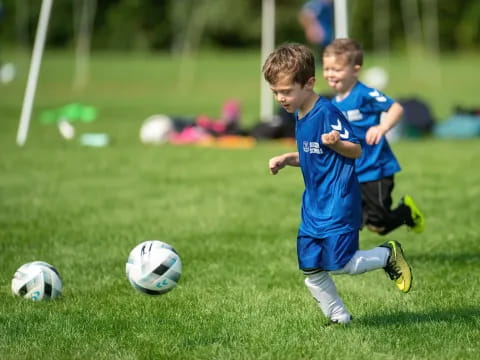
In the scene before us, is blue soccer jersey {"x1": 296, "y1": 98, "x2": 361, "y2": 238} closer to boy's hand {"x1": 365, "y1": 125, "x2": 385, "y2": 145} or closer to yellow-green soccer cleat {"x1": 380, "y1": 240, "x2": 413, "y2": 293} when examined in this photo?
yellow-green soccer cleat {"x1": 380, "y1": 240, "x2": 413, "y2": 293}

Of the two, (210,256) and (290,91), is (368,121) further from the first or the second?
(290,91)

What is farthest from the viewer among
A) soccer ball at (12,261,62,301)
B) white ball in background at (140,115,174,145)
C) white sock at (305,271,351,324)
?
white ball in background at (140,115,174,145)

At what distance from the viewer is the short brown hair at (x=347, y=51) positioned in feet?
23.4

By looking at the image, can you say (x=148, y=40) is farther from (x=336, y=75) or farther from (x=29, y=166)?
(x=336, y=75)

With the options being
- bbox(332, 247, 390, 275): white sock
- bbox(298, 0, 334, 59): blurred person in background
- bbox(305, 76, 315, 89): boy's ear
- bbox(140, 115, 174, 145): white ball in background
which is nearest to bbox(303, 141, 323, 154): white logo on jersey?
bbox(305, 76, 315, 89): boy's ear

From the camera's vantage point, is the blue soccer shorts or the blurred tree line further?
the blurred tree line

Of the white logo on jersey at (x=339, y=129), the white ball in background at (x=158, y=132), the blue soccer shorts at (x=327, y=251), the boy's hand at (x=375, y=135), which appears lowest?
the white ball in background at (x=158, y=132)

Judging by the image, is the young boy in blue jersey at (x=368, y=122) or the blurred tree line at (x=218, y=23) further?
the blurred tree line at (x=218, y=23)

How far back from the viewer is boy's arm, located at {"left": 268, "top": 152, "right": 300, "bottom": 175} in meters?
5.43

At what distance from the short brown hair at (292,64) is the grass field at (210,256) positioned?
5.09 ft

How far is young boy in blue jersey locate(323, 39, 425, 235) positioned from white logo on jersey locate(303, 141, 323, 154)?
183 cm

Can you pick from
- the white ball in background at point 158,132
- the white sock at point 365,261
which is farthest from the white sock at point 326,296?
the white ball in background at point 158,132

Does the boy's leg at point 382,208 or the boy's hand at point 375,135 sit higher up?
the boy's hand at point 375,135

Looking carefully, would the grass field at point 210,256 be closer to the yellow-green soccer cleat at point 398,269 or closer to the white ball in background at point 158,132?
the yellow-green soccer cleat at point 398,269
